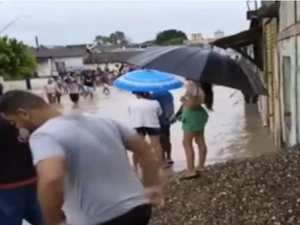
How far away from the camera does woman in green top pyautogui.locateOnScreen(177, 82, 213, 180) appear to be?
8727 mm

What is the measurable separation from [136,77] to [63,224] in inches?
281

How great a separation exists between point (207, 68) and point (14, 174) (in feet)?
12.2

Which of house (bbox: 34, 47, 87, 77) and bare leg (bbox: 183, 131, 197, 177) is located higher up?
bare leg (bbox: 183, 131, 197, 177)

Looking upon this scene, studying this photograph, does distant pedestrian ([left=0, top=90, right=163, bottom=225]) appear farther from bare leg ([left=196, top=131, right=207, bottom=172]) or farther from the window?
the window

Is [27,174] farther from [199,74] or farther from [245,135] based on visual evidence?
[245,135]

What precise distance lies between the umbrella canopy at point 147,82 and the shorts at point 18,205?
4.40 metres

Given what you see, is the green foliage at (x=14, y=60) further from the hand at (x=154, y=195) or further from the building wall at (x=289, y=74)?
the hand at (x=154, y=195)

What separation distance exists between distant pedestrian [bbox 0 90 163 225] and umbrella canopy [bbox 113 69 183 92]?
6252 millimetres

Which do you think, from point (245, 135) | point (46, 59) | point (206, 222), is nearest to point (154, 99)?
point (206, 222)

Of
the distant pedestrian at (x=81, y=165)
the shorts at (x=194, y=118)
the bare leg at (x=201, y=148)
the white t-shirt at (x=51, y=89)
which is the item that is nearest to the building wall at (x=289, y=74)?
the bare leg at (x=201, y=148)

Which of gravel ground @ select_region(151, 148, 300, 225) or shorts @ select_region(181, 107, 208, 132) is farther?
shorts @ select_region(181, 107, 208, 132)

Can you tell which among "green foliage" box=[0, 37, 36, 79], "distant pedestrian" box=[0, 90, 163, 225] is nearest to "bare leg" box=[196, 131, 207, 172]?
"distant pedestrian" box=[0, 90, 163, 225]

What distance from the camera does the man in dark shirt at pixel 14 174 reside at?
5.27 meters

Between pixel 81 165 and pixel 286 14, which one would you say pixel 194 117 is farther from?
pixel 81 165
